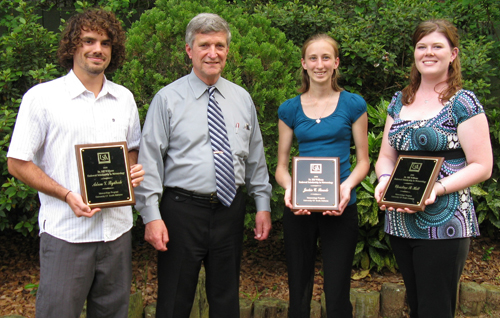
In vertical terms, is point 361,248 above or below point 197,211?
below

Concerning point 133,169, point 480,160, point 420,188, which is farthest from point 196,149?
point 480,160

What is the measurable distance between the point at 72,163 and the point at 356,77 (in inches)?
144

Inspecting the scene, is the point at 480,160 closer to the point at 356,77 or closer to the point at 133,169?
the point at 133,169

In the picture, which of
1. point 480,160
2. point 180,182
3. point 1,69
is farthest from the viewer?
point 1,69

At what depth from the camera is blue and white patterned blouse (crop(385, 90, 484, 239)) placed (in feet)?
8.79

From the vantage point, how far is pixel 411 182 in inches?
106

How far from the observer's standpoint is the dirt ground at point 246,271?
441 centimetres

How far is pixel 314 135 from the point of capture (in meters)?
3.15

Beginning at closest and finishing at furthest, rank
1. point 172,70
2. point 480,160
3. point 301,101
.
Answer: point 480,160, point 301,101, point 172,70

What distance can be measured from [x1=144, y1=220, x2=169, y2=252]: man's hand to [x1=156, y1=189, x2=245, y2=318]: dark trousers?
0.27ft

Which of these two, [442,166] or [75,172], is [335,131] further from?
[75,172]

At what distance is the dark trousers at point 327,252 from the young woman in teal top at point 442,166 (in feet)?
1.14

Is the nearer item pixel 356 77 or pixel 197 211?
pixel 197 211

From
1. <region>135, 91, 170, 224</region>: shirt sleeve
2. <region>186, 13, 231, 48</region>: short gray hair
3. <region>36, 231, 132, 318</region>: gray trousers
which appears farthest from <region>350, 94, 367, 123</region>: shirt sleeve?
<region>36, 231, 132, 318</region>: gray trousers
